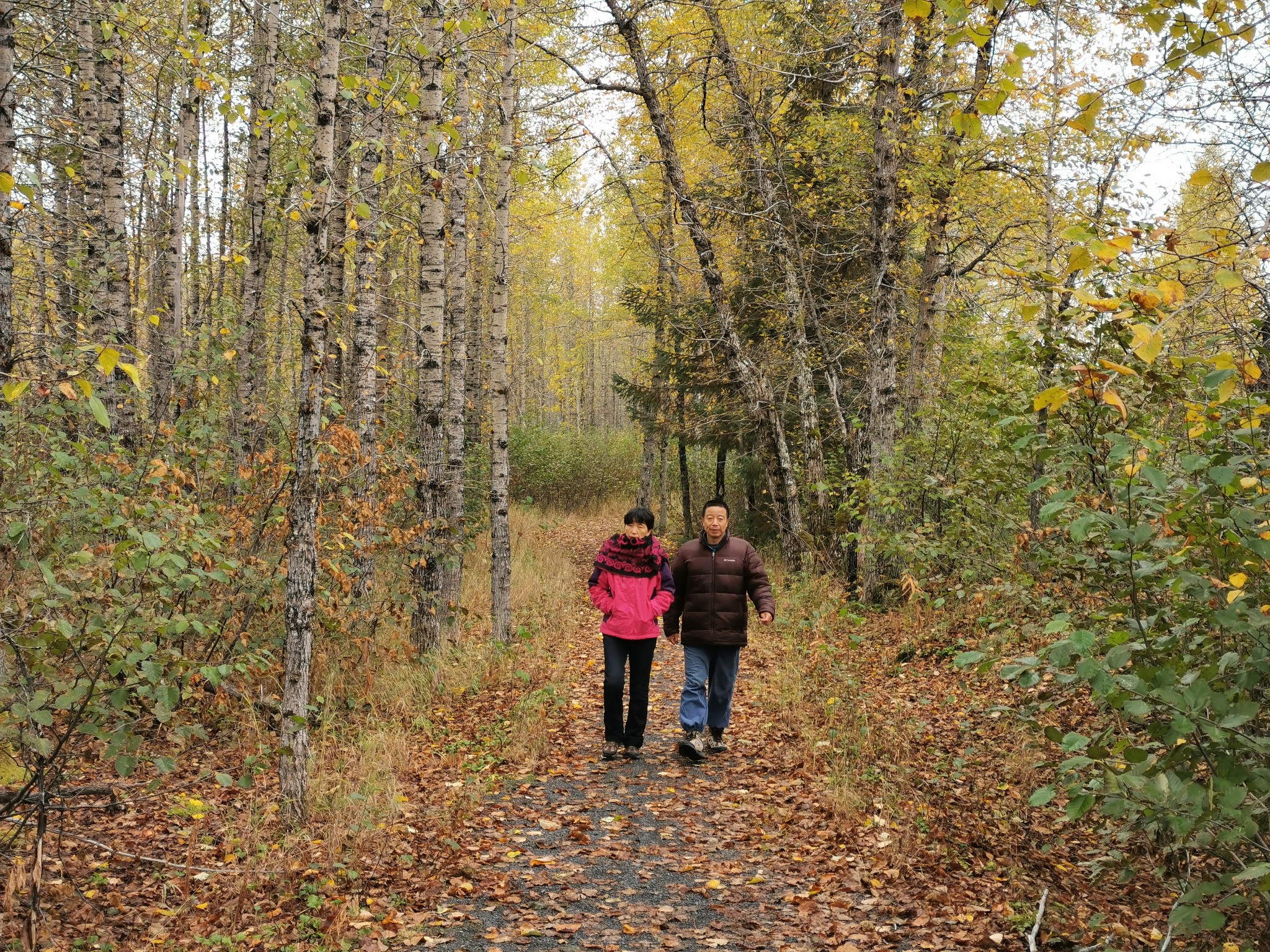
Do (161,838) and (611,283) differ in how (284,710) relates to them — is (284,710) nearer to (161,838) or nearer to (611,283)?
(161,838)

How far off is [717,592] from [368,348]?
549 cm

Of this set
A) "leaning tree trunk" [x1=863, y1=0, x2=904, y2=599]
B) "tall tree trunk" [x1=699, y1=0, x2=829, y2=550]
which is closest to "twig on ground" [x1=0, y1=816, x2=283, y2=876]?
"leaning tree trunk" [x1=863, y1=0, x2=904, y2=599]

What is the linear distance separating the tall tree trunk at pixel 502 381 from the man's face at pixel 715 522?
11.0 feet

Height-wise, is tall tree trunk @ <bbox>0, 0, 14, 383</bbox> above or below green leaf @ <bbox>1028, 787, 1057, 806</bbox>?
above

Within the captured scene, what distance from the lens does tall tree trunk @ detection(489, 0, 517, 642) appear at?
30.8 ft

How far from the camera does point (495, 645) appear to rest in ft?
31.6

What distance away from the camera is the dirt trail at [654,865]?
4.45 m

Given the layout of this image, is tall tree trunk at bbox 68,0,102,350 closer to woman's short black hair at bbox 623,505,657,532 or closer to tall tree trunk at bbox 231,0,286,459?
tall tree trunk at bbox 231,0,286,459

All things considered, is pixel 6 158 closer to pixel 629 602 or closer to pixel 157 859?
pixel 157 859

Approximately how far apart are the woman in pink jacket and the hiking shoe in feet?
2.12

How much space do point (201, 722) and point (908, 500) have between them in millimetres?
8782

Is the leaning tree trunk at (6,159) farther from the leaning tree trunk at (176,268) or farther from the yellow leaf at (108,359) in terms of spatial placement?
the yellow leaf at (108,359)

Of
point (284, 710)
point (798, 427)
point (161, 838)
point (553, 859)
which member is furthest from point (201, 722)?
point (798, 427)

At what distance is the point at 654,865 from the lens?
5.27m
